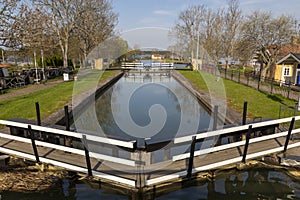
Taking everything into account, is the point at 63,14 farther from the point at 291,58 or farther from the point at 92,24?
the point at 291,58

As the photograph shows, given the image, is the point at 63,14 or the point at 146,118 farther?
the point at 63,14

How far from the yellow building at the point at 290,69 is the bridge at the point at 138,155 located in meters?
14.7

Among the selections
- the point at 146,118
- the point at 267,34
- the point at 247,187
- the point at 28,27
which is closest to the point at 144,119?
the point at 146,118

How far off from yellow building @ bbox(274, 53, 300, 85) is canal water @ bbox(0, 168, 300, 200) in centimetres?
1469

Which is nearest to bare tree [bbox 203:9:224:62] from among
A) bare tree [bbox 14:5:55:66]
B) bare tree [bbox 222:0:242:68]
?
bare tree [bbox 222:0:242:68]

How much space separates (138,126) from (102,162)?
4496 millimetres

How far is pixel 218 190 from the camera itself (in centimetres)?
533

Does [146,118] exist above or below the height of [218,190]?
above

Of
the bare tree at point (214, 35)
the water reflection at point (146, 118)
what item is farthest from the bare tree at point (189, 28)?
the water reflection at point (146, 118)

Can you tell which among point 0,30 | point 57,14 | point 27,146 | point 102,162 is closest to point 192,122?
point 102,162

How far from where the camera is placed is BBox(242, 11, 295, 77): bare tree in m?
22.9

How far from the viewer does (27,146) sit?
6.26 m

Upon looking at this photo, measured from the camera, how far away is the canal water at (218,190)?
4.95m

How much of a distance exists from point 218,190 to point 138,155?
2.10 meters
